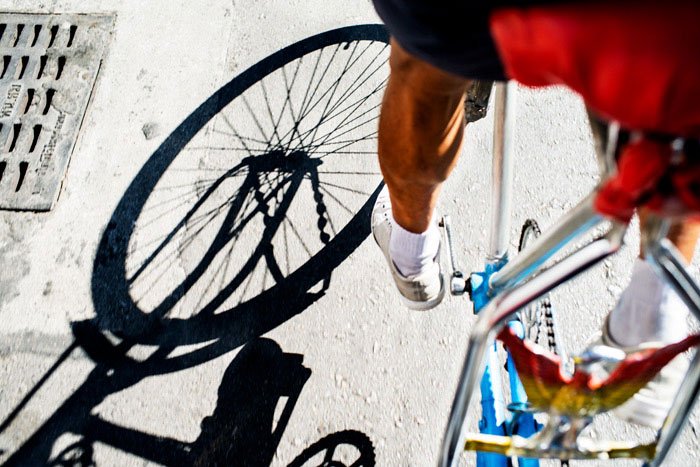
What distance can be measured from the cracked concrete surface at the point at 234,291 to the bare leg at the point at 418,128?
35.9 inches

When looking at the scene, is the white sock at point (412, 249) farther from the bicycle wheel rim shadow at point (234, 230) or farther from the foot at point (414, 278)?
the bicycle wheel rim shadow at point (234, 230)

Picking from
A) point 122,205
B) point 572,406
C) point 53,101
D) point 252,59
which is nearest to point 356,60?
point 252,59

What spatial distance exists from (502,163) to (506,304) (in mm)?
776

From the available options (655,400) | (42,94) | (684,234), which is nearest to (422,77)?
(684,234)

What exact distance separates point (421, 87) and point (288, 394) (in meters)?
1.38

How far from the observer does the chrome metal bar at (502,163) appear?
52.9 inches

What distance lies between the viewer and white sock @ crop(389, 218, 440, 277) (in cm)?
148

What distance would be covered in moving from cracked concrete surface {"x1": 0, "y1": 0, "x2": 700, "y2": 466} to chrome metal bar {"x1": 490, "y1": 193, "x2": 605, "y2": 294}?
116 cm

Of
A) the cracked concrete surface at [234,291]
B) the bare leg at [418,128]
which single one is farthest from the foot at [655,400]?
the cracked concrete surface at [234,291]

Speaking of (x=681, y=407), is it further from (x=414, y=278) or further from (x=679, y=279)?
(x=414, y=278)

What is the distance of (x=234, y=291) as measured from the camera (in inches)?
88.7

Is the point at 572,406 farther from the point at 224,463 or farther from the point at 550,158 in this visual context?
the point at 550,158

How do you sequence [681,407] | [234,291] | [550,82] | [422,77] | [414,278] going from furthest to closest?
[234,291] → [414,278] → [422,77] → [681,407] → [550,82]

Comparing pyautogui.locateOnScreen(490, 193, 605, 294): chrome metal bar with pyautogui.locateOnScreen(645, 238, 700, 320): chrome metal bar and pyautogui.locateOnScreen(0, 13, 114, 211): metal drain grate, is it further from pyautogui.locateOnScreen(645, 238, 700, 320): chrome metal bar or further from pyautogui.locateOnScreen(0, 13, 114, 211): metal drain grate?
pyautogui.locateOnScreen(0, 13, 114, 211): metal drain grate
